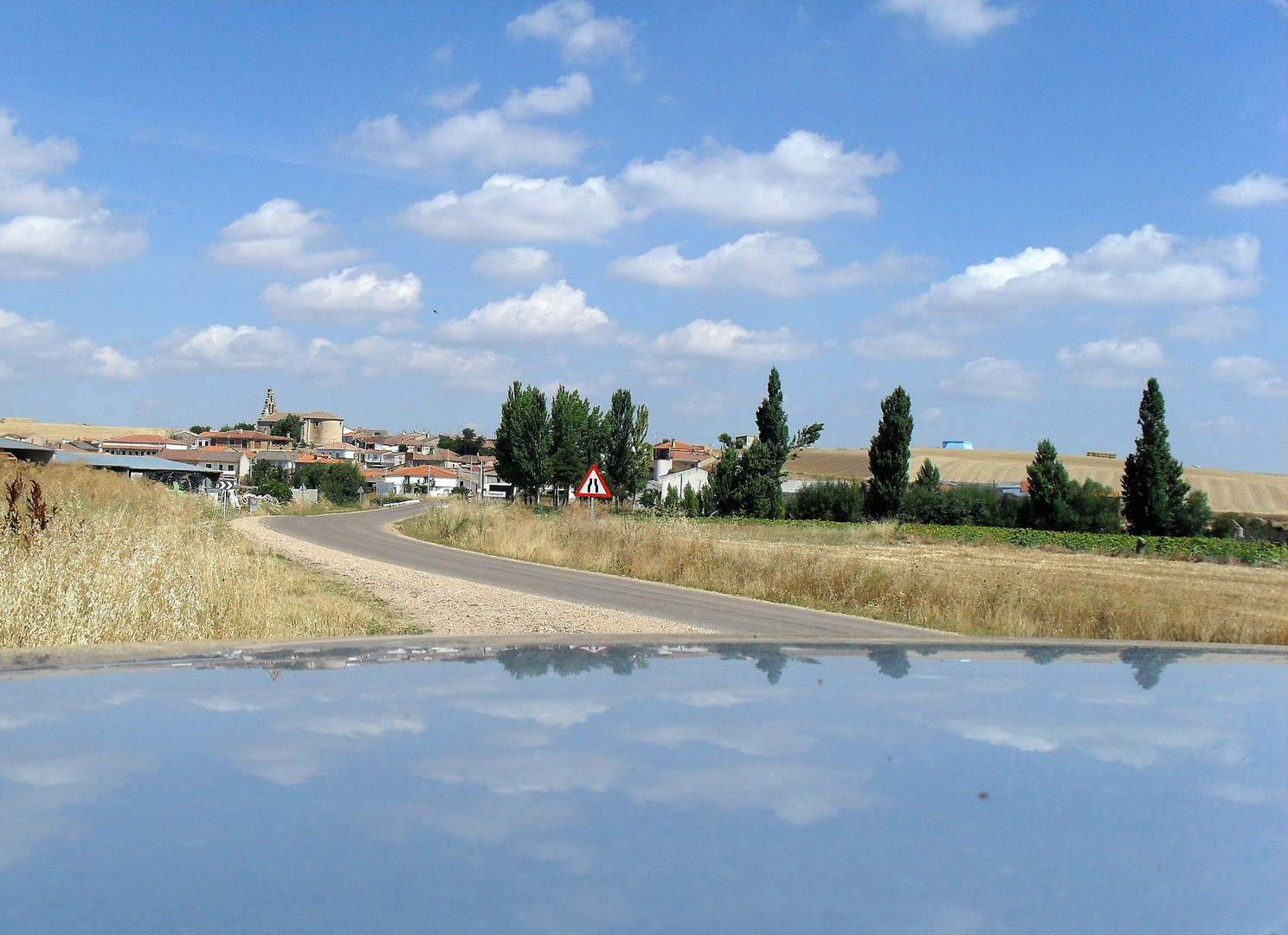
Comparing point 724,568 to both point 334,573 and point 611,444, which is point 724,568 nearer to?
point 334,573

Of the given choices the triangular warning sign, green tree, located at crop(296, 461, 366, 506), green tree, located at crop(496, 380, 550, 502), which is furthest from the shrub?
the triangular warning sign

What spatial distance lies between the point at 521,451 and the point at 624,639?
80703mm

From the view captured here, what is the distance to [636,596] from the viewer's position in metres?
19.8

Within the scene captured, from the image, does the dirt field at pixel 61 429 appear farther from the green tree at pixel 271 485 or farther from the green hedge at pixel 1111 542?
the green hedge at pixel 1111 542

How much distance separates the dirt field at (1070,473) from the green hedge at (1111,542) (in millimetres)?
24267

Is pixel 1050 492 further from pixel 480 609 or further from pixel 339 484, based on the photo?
pixel 339 484

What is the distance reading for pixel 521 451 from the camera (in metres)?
86.2

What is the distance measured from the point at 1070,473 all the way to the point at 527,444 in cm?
5682

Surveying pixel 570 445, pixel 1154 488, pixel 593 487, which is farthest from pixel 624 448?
pixel 593 487

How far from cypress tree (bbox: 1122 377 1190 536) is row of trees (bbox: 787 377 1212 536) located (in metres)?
0.05

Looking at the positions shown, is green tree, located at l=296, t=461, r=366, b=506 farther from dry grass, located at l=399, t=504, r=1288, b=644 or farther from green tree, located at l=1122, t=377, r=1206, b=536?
green tree, located at l=1122, t=377, r=1206, b=536

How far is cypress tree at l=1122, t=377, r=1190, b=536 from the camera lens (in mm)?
61906

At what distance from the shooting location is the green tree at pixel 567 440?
85938mm

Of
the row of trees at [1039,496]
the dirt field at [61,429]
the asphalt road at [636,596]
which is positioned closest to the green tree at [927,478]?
the row of trees at [1039,496]
